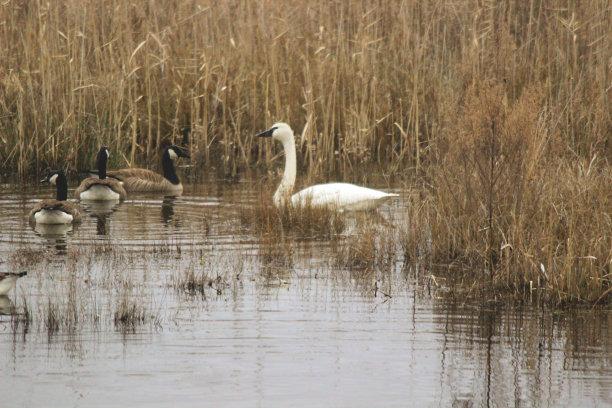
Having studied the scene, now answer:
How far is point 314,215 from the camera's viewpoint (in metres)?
8.95

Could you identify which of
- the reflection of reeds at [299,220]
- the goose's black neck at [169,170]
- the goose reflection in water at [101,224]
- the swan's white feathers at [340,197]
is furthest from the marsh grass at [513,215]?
the goose's black neck at [169,170]

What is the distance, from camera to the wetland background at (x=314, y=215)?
4.97 metres

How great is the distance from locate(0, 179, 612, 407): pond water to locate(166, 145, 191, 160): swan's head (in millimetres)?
4669

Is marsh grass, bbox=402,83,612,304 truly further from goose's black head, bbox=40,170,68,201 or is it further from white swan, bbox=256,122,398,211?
goose's black head, bbox=40,170,68,201

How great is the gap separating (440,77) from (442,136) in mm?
3831

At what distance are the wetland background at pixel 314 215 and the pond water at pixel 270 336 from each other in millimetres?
21

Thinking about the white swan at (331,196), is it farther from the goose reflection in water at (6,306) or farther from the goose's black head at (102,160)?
the goose reflection in water at (6,306)

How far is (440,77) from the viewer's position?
39.1 ft

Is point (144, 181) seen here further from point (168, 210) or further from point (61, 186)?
point (61, 186)

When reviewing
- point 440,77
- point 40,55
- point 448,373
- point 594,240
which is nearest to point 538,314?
point 594,240

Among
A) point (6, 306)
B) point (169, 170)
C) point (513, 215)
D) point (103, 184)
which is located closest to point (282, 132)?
point (169, 170)

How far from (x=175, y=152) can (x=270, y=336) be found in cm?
762

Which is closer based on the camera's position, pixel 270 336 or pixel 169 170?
pixel 270 336

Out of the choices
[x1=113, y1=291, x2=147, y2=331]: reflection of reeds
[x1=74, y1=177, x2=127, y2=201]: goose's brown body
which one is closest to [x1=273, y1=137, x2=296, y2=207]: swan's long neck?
[x1=74, y1=177, x2=127, y2=201]: goose's brown body
